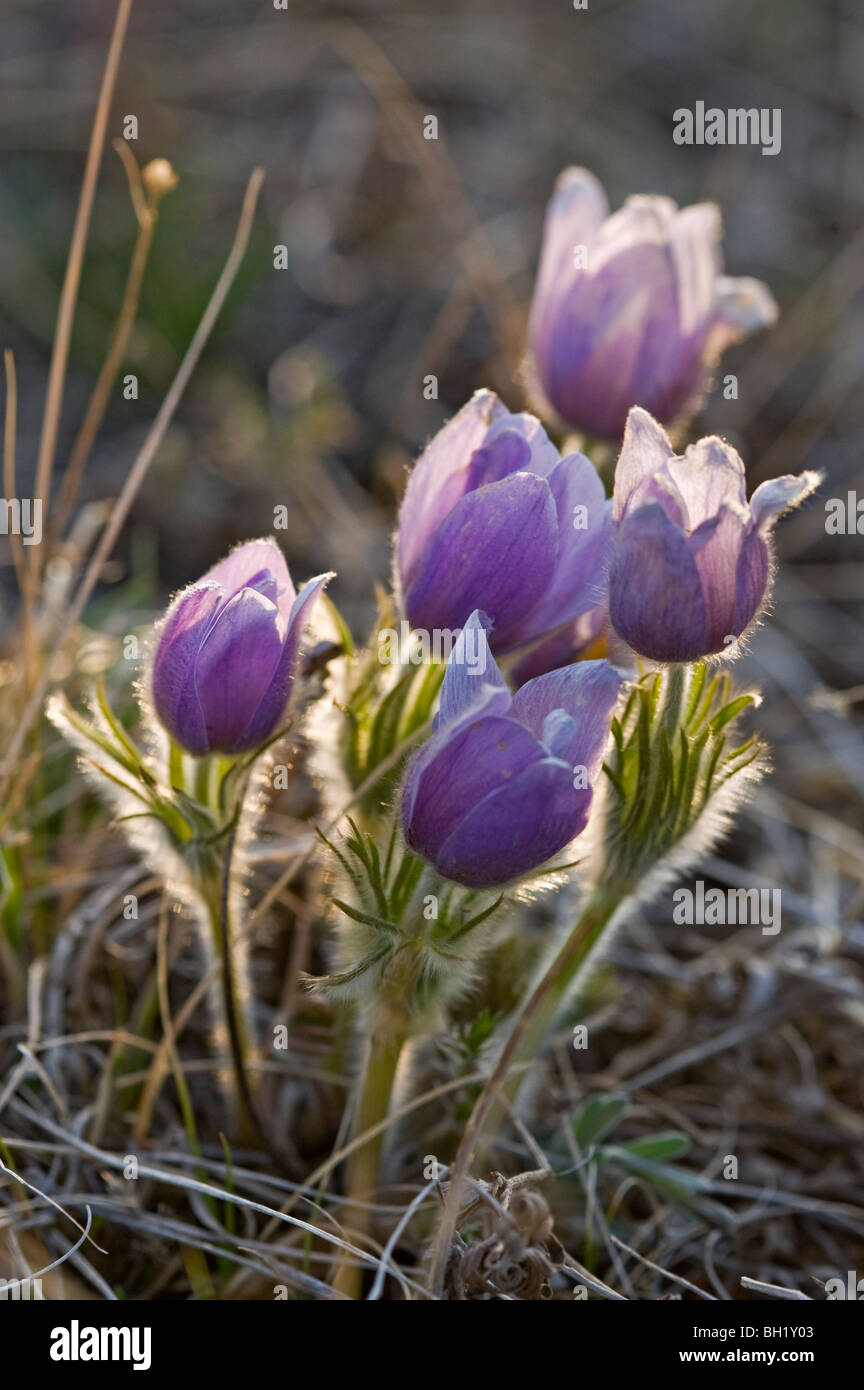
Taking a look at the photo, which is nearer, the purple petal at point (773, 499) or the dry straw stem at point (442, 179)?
the purple petal at point (773, 499)

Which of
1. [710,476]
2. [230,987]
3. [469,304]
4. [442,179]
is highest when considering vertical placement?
[442,179]

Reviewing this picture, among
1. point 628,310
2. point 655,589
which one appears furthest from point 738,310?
point 655,589

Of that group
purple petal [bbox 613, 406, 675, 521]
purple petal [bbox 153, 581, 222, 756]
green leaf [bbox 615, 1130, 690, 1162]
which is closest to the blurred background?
green leaf [bbox 615, 1130, 690, 1162]

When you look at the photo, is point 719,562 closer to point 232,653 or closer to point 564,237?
point 232,653

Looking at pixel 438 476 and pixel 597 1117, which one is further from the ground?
pixel 438 476

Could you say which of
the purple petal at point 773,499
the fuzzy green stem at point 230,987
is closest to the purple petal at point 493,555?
the purple petal at point 773,499

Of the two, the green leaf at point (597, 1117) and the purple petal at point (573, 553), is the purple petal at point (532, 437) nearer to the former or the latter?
the purple petal at point (573, 553)

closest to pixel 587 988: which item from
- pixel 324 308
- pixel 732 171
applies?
pixel 324 308
